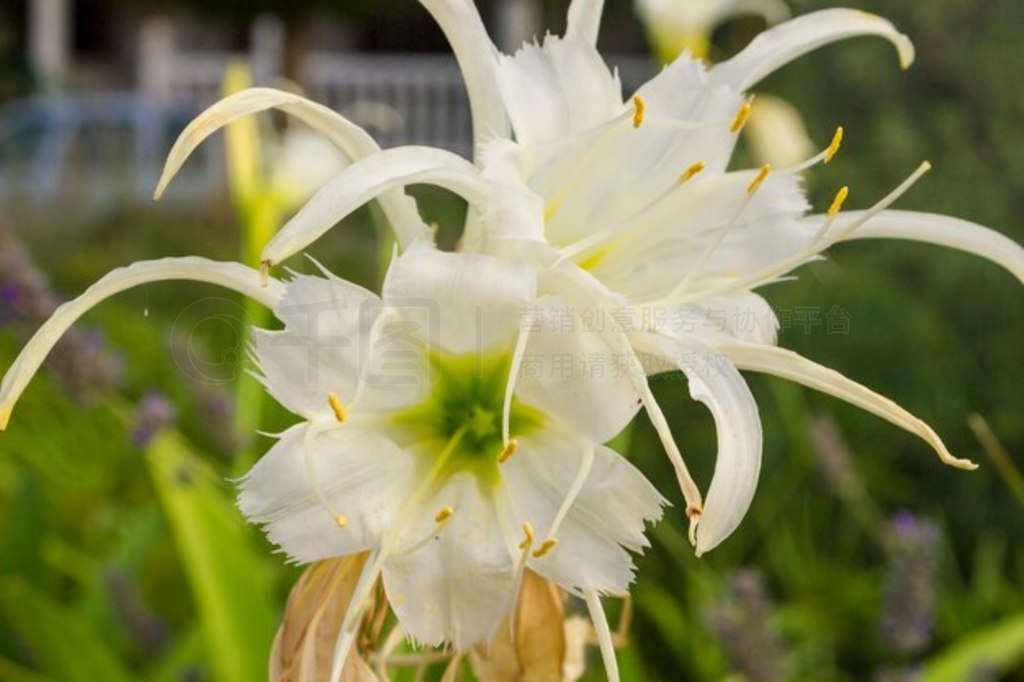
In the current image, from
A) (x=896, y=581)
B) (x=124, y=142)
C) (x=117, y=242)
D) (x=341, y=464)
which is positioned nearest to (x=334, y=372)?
(x=341, y=464)

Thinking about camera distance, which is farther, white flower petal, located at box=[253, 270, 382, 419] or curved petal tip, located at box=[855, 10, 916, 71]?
curved petal tip, located at box=[855, 10, 916, 71]

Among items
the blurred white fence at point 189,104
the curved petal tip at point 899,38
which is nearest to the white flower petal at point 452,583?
the curved petal tip at point 899,38

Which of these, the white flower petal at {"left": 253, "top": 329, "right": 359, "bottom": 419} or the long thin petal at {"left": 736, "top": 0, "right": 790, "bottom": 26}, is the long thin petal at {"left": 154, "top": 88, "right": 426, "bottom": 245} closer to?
the white flower petal at {"left": 253, "top": 329, "right": 359, "bottom": 419}

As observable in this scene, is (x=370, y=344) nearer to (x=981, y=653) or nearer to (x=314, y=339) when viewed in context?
(x=314, y=339)

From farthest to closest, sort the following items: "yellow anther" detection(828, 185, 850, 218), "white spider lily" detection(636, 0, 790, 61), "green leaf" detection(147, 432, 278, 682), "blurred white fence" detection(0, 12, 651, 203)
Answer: "blurred white fence" detection(0, 12, 651, 203), "white spider lily" detection(636, 0, 790, 61), "green leaf" detection(147, 432, 278, 682), "yellow anther" detection(828, 185, 850, 218)

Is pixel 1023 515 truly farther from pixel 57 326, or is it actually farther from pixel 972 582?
pixel 57 326

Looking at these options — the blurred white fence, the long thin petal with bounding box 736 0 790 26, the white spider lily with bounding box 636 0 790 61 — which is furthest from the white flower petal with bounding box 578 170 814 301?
the blurred white fence

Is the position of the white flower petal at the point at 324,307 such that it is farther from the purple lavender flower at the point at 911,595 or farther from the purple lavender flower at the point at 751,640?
the purple lavender flower at the point at 911,595

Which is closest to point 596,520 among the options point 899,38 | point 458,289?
point 458,289
